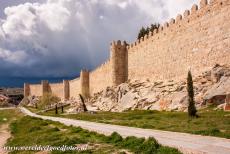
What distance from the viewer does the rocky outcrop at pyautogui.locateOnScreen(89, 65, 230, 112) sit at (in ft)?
78.1

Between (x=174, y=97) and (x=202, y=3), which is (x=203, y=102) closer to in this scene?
(x=174, y=97)

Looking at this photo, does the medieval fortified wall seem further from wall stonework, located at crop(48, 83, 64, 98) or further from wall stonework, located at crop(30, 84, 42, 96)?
wall stonework, located at crop(30, 84, 42, 96)

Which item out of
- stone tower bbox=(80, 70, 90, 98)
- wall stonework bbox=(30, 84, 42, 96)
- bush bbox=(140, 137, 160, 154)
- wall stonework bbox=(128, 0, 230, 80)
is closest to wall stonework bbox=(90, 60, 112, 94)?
stone tower bbox=(80, 70, 90, 98)

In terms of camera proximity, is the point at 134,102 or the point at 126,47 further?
the point at 126,47

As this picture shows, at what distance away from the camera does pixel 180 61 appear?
31.8 m

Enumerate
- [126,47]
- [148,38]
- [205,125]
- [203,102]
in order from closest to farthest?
[205,125]
[203,102]
[148,38]
[126,47]

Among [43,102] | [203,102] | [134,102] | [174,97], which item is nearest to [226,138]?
[203,102]

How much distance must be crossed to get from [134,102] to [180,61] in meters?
5.83

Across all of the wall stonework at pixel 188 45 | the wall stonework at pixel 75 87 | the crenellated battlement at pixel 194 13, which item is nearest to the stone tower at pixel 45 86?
the wall stonework at pixel 75 87

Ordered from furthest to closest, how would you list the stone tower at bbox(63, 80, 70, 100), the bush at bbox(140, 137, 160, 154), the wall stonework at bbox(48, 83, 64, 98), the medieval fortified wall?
the wall stonework at bbox(48, 83, 64, 98), the stone tower at bbox(63, 80, 70, 100), the medieval fortified wall, the bush at bbox(140, 137, 160, 154)

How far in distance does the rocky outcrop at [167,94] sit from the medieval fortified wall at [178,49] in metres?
1.16

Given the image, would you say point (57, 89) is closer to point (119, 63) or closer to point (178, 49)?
point (119, 63)

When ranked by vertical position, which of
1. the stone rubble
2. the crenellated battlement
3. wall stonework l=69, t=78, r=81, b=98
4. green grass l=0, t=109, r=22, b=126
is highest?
the crenellated battlement

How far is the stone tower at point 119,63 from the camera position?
150 feet
